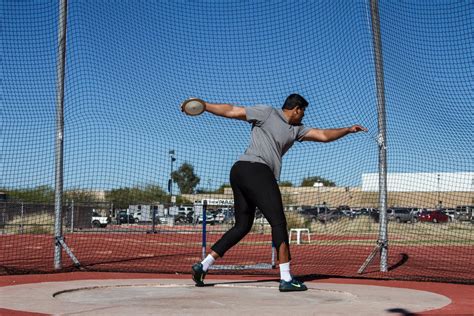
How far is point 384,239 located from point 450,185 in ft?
11.6

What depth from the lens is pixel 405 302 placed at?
6203mm

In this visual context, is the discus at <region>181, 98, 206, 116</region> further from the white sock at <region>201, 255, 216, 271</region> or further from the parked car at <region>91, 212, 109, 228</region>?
the parked car at <region>91, 212, 109, 228</region>

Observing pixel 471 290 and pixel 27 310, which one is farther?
pixel 471 290

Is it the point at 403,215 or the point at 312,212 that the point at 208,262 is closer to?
the point at 312,212

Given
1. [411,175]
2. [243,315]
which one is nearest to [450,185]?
[411,175]

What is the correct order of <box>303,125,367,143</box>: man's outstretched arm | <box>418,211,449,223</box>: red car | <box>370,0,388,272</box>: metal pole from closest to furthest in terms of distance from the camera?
<box>303,125,367,143</box>: man's outstretched arm
<box>370,0,388,272</box>: metal pole
<box>418,211,449,223</box>: red car

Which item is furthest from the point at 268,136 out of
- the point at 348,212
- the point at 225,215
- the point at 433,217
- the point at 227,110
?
the point at 433,217

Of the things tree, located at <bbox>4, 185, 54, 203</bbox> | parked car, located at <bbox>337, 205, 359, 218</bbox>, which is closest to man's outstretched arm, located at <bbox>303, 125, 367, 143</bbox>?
tree, located at <bbox>4, 185, 54, 203</bbox>

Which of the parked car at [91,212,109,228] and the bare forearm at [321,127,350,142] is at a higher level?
the bare forearm at [321,127,350,142]

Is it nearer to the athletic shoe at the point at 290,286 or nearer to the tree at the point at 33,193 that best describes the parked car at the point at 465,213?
the tree at the point at 33,193

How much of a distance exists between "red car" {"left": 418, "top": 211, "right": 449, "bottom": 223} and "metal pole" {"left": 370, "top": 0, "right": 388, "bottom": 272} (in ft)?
77.8

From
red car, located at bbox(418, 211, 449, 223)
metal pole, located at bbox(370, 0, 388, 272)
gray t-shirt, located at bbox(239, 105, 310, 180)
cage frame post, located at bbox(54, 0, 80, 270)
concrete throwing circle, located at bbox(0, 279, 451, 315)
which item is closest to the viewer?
concrete throwing circle, located at bbox(0, 279, 451, 315)

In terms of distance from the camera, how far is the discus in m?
6.62

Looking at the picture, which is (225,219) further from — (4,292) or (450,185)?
(4,292)
